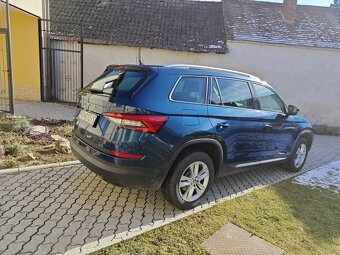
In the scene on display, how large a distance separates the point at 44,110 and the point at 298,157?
7322mm

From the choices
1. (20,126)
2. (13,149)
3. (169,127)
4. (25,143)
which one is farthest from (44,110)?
(169,127)

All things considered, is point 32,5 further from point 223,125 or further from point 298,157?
point 298,157

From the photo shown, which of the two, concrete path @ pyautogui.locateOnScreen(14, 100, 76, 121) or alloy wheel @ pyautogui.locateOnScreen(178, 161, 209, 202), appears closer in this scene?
alloy wheel @ pyautogui.locateOnScreen(178, 161, 209, 202)

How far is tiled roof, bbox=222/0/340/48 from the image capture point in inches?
442

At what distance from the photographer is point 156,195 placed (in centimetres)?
419

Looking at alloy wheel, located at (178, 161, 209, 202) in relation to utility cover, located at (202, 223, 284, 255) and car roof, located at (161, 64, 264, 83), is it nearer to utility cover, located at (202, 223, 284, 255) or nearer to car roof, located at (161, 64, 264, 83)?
utility cover, located at (202, 223, 284, 255)

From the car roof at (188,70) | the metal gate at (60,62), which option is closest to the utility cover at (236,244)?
the car roof at (188,70)

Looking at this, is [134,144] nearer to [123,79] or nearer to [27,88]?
[123,79]

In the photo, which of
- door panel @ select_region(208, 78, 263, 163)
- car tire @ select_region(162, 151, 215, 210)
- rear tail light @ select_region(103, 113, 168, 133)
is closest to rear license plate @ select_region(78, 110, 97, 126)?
rear tail light @ select_region(103, 113, 168, 133)

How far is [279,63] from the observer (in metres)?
11.2

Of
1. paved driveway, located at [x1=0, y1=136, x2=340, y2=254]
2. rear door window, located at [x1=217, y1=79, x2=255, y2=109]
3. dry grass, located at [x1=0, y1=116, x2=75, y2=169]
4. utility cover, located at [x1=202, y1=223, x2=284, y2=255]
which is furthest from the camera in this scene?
dry grass, located at [x1=0, y1=116, x2=75, y2=169]

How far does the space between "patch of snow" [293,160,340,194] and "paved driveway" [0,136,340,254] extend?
1045 mm

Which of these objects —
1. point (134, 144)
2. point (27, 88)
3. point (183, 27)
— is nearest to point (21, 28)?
point (27, 88)

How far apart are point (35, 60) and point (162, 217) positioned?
8.58 metres
